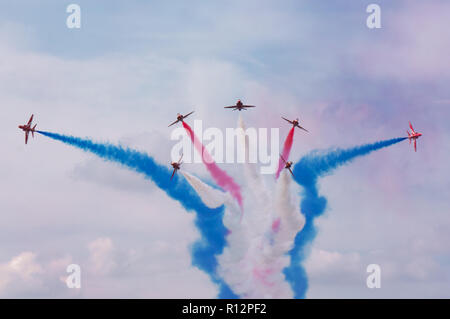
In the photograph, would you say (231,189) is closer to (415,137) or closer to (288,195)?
(288,195)

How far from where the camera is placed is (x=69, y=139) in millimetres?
118438
